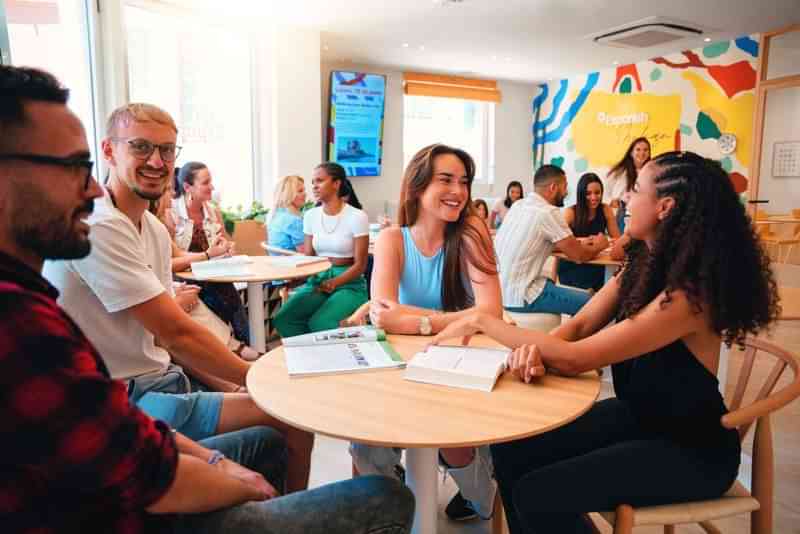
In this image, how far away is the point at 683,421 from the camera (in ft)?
4.44

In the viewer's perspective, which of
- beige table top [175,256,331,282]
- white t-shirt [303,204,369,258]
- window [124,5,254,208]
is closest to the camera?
beige table top [175,256,331,282]

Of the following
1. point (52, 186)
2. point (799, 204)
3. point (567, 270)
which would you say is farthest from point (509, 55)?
point (52, 186)

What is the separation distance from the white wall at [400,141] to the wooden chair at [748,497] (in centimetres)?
553

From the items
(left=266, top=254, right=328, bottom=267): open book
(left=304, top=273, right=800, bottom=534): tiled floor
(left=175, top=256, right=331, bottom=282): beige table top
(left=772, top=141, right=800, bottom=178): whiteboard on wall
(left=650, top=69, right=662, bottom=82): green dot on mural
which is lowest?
(left=304, top=273, right=800, bottom=534): tiled floor

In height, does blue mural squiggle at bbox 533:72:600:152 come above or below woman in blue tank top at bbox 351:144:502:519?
above

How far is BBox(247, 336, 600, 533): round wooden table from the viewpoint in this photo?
1.09 meters

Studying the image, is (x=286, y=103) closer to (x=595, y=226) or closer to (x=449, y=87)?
(x=595, y=226)

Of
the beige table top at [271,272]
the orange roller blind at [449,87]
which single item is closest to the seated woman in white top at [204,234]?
the beige table top at [271,272]

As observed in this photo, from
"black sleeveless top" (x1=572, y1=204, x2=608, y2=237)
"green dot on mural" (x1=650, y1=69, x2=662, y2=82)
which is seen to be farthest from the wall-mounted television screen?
"black sleeveless top" (x1=572, y1=204, x2=608, y2=237)

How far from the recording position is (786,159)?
23.2ft

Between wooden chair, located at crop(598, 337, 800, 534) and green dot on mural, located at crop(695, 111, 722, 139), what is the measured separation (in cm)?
732

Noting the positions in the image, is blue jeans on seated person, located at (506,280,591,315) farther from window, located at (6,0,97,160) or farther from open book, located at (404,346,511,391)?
window, located at (6,0,97,160)

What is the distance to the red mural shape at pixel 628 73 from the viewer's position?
28.5ft

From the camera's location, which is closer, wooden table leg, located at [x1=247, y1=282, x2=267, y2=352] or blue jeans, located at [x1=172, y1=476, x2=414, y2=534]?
blue jeans, located at [x1=172, y1=476, x2=414, y2=534]
